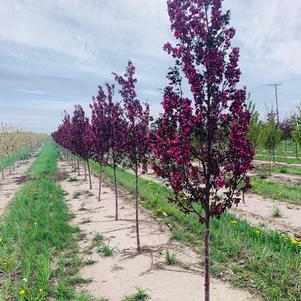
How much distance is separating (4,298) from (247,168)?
4702 millimetres

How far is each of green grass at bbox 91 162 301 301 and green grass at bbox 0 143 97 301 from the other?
112 inches

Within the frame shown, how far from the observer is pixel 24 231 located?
8891 mm

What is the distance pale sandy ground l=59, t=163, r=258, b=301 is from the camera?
5621 millimetres

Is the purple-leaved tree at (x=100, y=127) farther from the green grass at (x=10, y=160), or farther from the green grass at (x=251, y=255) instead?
the green grass at (x=10, y=160)

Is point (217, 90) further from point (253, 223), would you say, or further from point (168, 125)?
point (253, 223)

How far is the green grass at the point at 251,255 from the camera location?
5.64 meters

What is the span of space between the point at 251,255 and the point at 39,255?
4.71m

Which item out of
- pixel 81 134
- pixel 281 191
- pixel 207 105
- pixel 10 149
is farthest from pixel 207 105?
pixel 10 149

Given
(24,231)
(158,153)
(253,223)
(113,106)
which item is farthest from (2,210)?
(158,153)

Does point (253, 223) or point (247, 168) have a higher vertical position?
point (247, 168)

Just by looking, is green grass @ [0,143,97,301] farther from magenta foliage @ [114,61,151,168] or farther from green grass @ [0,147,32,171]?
green grass @ [0,147,32,171]

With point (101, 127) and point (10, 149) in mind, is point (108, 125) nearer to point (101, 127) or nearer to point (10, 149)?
point (101, 127)

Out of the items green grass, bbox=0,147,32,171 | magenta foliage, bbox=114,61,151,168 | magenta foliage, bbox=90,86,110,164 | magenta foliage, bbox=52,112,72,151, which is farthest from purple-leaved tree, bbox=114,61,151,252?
green grass, bbox=0,147,32,171

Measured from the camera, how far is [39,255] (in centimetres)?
713
